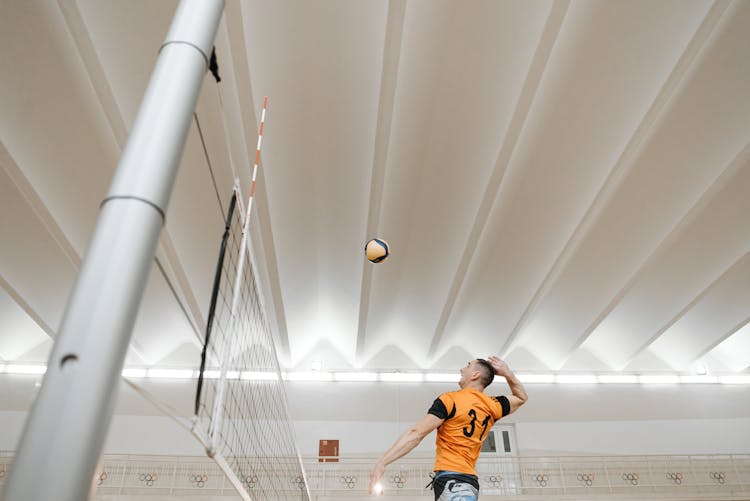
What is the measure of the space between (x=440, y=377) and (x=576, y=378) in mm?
4053

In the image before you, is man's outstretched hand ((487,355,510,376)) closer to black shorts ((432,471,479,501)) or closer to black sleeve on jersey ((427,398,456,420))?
black sleeve on jersey ((427,398,456,420))

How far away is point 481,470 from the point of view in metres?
15.9

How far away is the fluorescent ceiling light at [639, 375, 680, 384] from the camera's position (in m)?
16.7

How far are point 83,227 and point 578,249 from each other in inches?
425

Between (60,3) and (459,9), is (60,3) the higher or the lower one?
the lower one

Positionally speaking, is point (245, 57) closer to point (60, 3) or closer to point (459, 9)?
point (60, 3)

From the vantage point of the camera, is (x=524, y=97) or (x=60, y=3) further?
(x=524, y=97)

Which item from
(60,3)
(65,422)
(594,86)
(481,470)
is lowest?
(65,422)

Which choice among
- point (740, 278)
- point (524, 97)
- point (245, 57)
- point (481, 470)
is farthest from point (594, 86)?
point (481, 470)

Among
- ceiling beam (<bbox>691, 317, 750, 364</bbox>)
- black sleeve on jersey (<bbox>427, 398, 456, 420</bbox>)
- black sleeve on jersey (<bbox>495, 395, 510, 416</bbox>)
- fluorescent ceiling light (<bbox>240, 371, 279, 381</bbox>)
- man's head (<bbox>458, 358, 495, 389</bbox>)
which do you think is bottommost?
black sleeve on jersey (<bbox>427, 398, 456, 420</bbox>)

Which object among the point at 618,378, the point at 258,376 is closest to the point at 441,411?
the point at 258,376

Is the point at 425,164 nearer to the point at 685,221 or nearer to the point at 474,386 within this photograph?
the point at 685,221

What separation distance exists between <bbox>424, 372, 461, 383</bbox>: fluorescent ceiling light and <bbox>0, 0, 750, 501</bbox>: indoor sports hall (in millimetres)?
221

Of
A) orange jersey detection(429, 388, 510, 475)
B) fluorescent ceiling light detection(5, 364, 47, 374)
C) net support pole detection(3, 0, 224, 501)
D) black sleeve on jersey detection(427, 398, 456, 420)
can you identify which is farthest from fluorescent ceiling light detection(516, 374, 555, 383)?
net support pole detection(3, 0, 224, 501)
